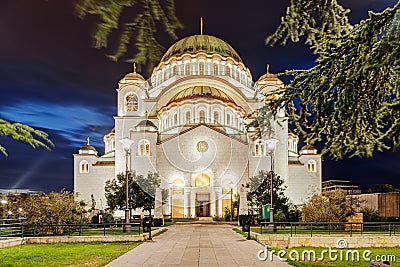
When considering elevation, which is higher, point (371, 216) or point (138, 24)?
point (138, 24)

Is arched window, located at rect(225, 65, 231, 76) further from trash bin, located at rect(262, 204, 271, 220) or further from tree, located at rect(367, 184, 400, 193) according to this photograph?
trash bin, located at rect(262, 204, 271, 220)

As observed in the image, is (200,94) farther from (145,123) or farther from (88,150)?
Result: (88,150)

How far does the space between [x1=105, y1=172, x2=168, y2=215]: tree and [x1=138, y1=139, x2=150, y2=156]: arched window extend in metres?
6.86

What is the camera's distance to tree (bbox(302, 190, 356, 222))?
2597cm

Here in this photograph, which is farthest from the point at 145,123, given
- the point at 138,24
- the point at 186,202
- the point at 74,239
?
the point at 138,24

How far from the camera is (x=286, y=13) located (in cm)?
583

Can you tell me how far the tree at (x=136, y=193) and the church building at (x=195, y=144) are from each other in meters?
5.96

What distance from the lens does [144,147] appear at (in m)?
51.0

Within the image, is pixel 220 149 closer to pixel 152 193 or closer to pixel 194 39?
pixel 152 193

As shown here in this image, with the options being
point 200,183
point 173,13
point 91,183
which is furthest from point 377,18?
point 91,183

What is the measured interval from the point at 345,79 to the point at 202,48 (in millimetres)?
56971

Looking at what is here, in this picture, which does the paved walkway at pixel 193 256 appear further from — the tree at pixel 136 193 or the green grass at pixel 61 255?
the tree at pixel 136 193

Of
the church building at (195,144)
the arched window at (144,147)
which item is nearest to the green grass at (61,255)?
the church building at (195,144)

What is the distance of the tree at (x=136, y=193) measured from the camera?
39.5 m
